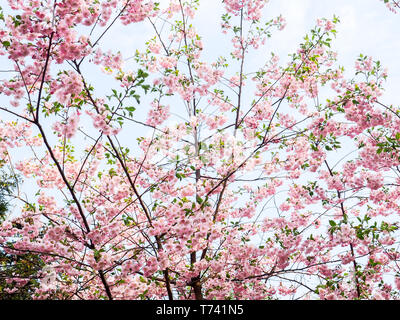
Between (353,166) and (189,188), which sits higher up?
(353,166)

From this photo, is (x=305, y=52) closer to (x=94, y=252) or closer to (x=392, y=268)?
(x=392, y=268)

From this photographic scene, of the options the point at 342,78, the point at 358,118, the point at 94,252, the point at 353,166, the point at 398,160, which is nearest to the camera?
the point at 94,252

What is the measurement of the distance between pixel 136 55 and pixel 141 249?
3.37 metres

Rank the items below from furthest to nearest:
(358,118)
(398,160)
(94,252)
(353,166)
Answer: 1. (353,166)
2. (358,118)
3. (398,160)
4. (94,252)

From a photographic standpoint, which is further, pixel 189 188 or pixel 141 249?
pixel 189 188

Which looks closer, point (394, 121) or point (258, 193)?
point (394, 121)

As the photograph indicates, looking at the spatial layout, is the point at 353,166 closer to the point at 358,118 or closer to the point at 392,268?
the point at 358,118

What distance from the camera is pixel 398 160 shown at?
5219mm

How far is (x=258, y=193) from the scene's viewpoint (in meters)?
7.30

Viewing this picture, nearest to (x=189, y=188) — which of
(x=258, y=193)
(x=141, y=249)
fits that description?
(x=141, y=249)

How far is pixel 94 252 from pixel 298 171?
4536mm

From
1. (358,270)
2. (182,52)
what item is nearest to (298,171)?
(358,270)

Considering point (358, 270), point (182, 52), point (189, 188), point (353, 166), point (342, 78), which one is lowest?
point (358, 270)

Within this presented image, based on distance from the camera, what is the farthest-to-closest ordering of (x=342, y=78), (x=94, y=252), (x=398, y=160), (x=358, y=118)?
Result: (x=342, y=78) → (x=358, y=118) → (x=398, y=160) → (x=94, y=252)
